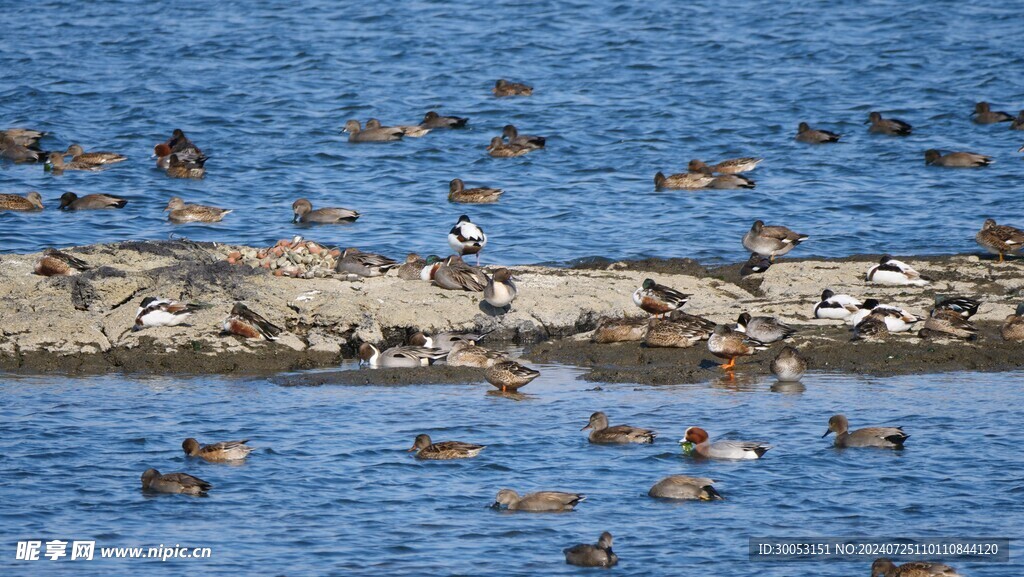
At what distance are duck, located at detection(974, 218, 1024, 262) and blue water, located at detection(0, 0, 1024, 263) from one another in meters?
1.34

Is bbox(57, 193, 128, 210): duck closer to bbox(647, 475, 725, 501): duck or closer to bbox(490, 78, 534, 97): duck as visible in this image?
bbox(490, 78, 534, 97): duck

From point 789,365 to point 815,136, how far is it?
15.0 metres

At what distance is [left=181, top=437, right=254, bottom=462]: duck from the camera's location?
1220 cm

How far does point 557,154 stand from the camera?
28.3 m

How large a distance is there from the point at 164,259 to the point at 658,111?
52.4 ft

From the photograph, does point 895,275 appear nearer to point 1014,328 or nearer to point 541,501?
point 1014,328

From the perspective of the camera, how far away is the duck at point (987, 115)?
29719 millimetres

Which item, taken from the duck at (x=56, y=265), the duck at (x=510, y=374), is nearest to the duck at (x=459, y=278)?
the duck at (x=510, y=374)

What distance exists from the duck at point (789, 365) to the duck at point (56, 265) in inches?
322

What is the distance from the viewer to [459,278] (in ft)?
56.2

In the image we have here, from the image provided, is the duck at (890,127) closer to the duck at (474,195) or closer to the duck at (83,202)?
the duck at (474,195)

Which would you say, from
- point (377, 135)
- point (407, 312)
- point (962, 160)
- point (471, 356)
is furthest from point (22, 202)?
point (962, 160)

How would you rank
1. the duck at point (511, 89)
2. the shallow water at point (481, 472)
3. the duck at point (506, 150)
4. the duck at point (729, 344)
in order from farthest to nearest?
the duck at point (511, 89), the duck at point (506, 150), the duck at point (729, 344), the shallow water at point (481, 472)

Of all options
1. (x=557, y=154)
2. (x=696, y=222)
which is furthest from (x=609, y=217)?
(x=557, y=154)
